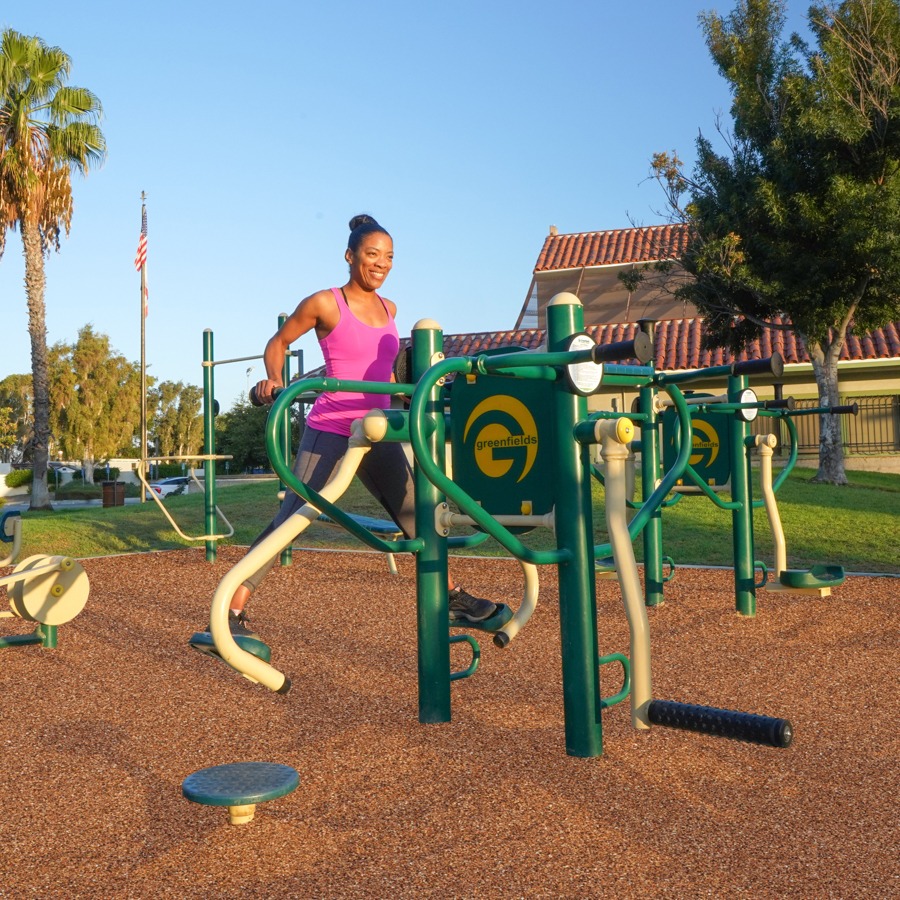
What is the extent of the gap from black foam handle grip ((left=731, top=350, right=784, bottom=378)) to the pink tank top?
51.3 inches

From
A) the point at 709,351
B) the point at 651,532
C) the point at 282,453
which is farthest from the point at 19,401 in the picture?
the point at 282,453

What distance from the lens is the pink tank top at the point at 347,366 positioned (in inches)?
147

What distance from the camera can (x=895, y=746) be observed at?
10.1 ft

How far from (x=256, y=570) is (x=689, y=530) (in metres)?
7.41

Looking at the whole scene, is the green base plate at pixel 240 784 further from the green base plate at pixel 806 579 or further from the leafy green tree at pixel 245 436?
the leafy green tree at pixel 245 436

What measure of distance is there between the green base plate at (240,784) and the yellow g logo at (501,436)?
3.73ft

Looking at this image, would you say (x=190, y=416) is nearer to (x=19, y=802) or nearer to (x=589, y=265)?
(x=589, y=265)

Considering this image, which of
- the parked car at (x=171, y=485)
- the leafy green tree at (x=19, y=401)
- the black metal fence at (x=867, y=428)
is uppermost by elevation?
the leafy green tree at (x=19, y=401)

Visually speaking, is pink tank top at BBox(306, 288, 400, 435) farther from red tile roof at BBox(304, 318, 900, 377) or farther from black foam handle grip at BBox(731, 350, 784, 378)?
red tile roof at BBox(304, 318, 900, 377)

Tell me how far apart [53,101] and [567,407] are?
1953 centimetres

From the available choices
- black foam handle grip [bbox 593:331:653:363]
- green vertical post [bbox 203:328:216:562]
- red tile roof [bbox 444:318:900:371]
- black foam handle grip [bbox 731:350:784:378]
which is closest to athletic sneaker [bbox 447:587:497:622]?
black foam handle grip [bbox 731:350:784:378]

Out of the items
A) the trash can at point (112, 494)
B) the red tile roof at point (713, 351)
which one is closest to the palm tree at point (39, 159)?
the trash can at point (112, 494)

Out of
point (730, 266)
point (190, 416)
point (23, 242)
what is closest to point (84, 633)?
point (730, 266)

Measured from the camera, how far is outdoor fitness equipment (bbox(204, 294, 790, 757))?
2.61 meters
